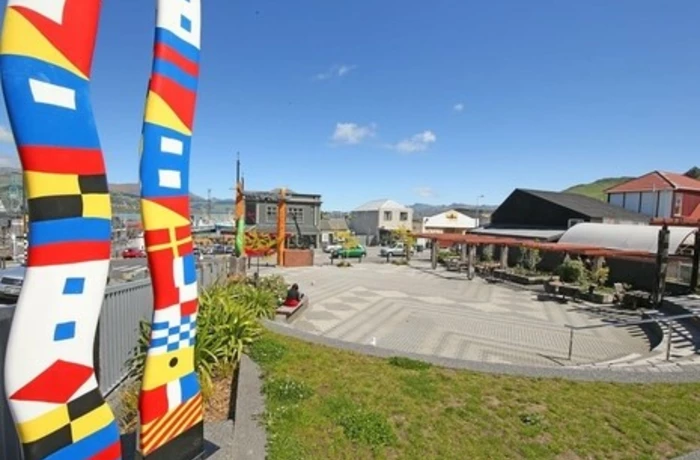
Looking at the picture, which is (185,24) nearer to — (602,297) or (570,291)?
(602,297)

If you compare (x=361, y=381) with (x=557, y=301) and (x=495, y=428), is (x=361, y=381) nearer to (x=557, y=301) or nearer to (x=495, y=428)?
(x=495, y=428)

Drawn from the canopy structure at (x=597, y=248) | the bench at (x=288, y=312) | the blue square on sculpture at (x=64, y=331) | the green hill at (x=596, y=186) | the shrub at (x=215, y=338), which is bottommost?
the bench at (x=288, y=312)

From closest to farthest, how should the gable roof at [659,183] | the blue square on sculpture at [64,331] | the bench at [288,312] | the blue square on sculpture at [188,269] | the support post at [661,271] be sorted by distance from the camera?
the blue square on sculpture at [64,331], the blue square on sculpture at [188,269], the bench at [288,312], the support post at [661,271], the gable roof at [659,183]

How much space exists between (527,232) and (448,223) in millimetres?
26808

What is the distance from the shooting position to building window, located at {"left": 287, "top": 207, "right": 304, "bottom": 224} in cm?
4689

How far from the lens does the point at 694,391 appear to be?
6.23m

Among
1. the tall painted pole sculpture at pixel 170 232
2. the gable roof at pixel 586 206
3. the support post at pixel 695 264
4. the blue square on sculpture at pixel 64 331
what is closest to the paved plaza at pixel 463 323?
the support post at pixel 695 264

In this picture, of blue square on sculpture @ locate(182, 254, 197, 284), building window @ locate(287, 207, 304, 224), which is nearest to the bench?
blue square on sculpture @ locate(182, 254, 197, 284)

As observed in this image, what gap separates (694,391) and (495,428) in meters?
3.88

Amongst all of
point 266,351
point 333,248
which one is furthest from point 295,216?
point 266,351

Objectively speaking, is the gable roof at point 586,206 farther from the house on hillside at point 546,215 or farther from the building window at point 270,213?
the building window at point 270,213

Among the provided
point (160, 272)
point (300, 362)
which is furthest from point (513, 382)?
point (160, 272)

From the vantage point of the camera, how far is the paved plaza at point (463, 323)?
10883 mm

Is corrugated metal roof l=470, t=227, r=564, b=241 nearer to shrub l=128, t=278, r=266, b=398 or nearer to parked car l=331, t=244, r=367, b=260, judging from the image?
parked car l=331, t=244, r=367, b=260
